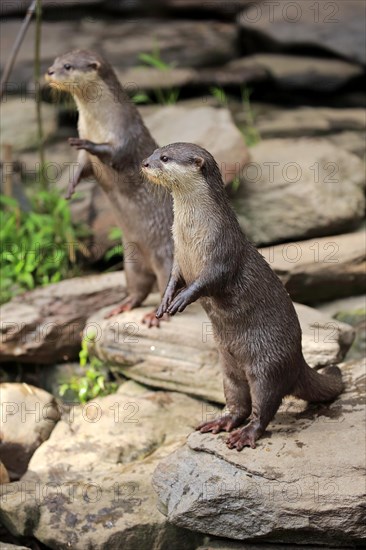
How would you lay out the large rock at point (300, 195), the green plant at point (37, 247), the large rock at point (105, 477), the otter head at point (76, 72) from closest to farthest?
the large rock at point (105, 477)
the otter head at point (76, 72)
the green plant at point (37, 247)
the large rock at point (300, 195)

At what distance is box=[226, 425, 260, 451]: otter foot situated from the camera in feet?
14.3

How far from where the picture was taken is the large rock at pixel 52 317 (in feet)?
19.9

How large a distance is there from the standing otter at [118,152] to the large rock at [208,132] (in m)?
1.35

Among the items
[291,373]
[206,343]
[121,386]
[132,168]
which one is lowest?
[121,386]

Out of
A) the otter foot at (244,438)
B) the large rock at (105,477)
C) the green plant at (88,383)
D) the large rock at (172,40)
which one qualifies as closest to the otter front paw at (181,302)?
the otter foot at (244,438)

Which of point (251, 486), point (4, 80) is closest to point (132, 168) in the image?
point (4, 80)

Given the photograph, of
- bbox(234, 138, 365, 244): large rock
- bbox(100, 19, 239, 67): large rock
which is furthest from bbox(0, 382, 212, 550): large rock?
bbox(100, 19, 239, 67): large rock

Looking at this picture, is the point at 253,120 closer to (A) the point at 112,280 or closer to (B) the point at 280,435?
(A) the point at 112,280

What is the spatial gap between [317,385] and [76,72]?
92.6 inches

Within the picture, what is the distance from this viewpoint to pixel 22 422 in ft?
18.0

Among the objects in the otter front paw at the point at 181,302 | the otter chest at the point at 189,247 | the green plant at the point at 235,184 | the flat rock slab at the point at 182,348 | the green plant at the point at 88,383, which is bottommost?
the green plant at the point at 88,383

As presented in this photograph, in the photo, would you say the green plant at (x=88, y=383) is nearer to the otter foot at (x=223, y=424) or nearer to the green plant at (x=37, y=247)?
the green plant at (x=37, y=247)

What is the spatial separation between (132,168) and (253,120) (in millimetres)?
3367

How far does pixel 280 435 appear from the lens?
176 inches
